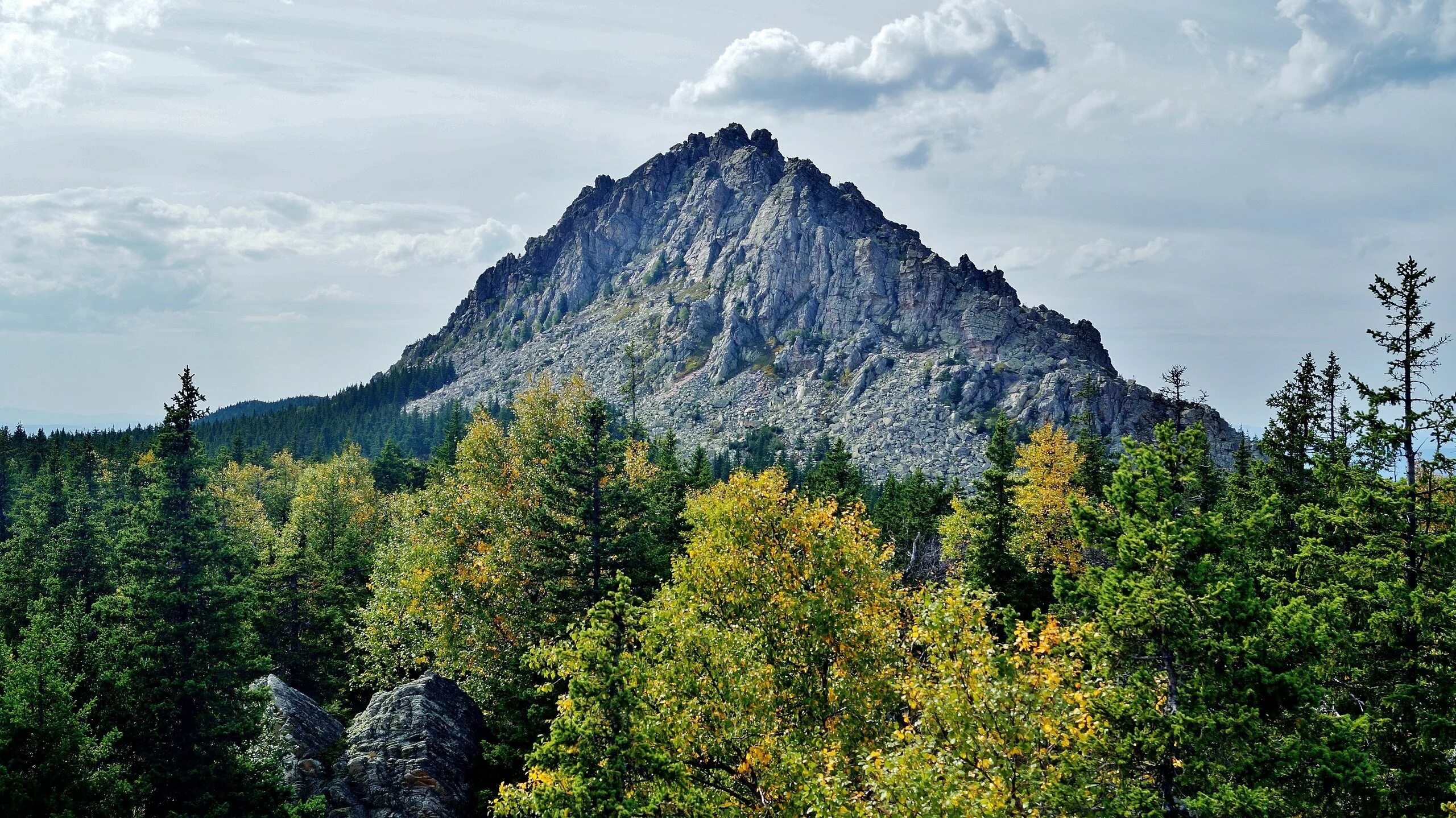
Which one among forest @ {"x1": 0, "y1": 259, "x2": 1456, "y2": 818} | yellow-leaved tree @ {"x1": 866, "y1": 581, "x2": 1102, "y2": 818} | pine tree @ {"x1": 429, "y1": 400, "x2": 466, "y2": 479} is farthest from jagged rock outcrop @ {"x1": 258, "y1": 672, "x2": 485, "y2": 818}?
pine tree @ {"x1": 429, "y1": 400, "x2": 466, "y2": 479}

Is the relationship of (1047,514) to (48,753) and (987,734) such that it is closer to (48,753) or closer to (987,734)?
(987,734)

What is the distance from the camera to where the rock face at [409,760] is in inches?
1211

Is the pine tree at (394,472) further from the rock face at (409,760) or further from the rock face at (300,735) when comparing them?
the rock face at (409,760)

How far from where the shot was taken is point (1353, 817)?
59.5 ft

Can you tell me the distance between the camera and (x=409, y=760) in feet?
105

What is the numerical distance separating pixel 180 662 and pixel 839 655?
23343 mm

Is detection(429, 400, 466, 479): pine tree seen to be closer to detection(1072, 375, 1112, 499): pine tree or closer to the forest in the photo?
the forest

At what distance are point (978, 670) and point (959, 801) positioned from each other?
2.74 meters

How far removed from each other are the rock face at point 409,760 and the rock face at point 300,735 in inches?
31.2

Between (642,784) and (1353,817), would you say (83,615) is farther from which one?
(1353,817)

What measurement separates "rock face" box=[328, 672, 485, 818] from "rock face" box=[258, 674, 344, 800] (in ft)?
2.60

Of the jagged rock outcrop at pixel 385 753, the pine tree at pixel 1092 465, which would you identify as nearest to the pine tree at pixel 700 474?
the pine tree at pixel 1092 465

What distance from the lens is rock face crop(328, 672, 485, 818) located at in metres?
30.8

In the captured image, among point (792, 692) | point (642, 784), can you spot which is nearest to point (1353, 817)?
point (792, 692)
